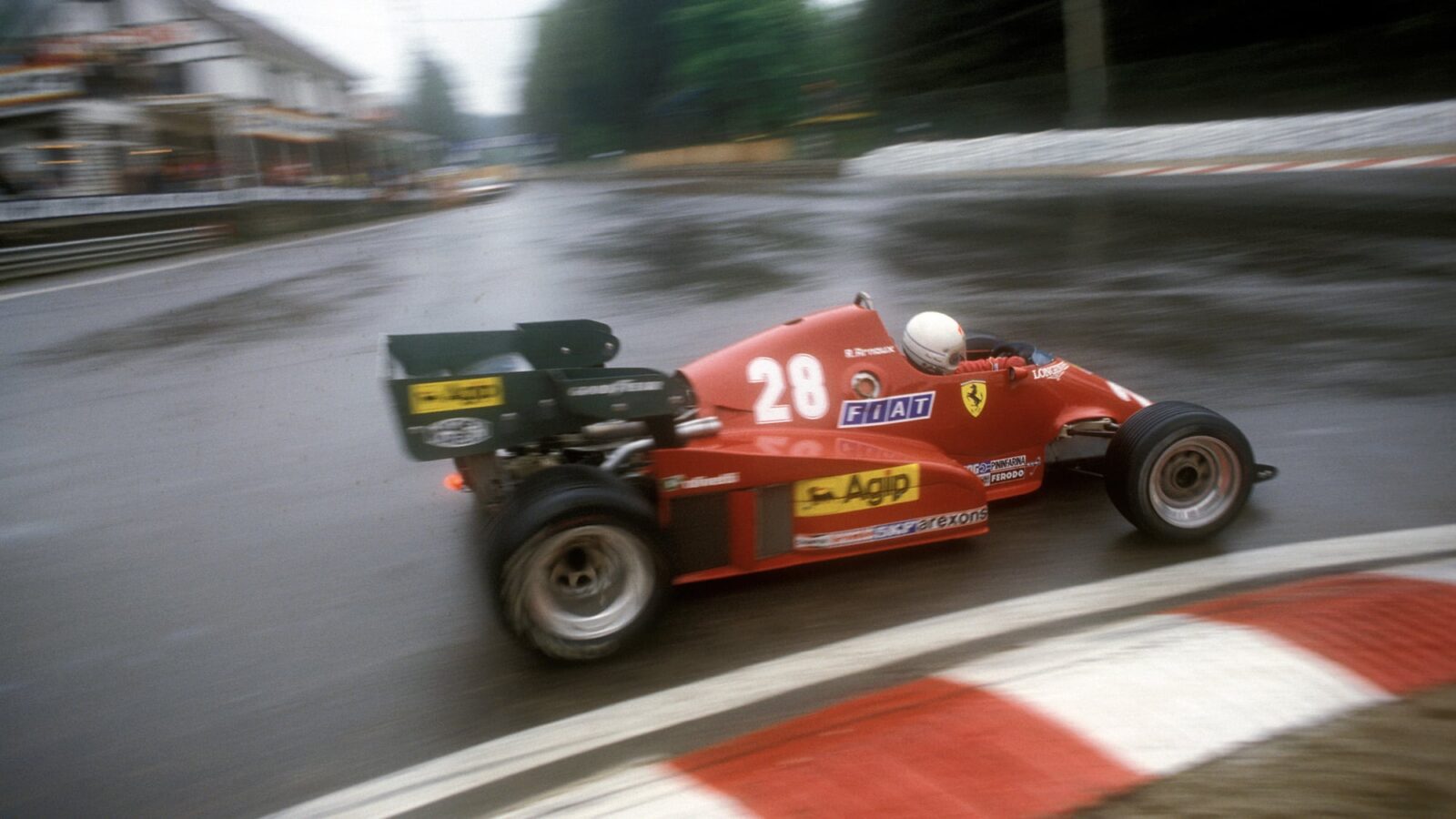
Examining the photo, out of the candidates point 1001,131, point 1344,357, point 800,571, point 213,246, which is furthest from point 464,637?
point 1001,131

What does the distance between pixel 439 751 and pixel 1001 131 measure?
24.4m

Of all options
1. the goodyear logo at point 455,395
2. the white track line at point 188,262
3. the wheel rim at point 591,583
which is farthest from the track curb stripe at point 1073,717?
the white track line at point 188,262

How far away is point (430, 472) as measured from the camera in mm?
5297

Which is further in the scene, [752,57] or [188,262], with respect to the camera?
[752,57]

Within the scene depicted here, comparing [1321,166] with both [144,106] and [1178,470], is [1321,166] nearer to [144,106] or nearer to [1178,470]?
[1178,470]

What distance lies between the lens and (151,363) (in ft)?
27.9

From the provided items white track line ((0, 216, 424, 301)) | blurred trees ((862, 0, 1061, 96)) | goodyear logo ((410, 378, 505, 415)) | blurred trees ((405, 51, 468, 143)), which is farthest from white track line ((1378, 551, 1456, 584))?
blurred trees ((405, 51, 468, 143))

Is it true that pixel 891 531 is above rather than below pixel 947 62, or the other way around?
below

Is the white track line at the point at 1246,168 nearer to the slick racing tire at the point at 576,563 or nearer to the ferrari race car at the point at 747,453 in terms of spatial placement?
the ferrari race car at the point at 747,453

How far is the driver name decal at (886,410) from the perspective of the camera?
3939mm

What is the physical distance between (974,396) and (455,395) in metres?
2.01

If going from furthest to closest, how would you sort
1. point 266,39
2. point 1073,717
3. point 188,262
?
point 266,39 → point 188,262 → point 1073,717

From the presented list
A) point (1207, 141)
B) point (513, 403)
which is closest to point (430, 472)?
point (513, 403)

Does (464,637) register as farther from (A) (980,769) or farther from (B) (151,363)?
(B) (151,363)
